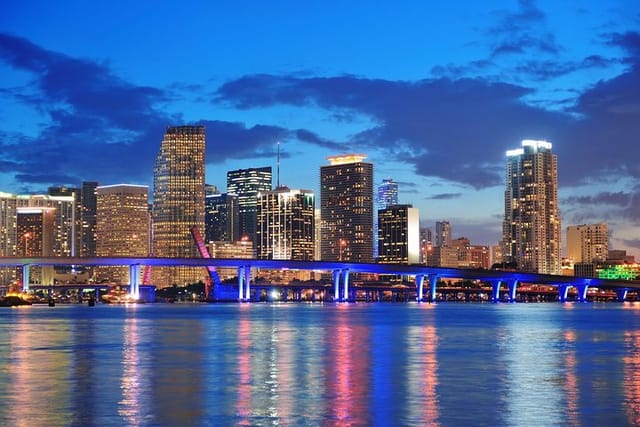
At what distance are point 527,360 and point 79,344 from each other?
28433mm

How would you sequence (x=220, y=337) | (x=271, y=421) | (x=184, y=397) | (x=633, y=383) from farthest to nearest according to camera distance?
(x=220, y=337) → (x=633, y=383) → (x=184, y=397) → (x=271, y=421)

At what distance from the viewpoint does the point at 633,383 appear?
38.9 m

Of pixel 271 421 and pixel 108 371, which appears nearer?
pixel 271 421

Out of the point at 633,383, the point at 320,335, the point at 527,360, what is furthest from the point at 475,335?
the point at 633,383

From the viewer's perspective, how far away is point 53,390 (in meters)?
35.4

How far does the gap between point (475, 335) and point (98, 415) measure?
174 ft

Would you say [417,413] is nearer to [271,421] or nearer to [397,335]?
[271,421]

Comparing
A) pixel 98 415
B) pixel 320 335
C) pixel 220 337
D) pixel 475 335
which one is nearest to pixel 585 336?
pixel 475 335

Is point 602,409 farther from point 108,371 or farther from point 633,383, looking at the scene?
point 108,371

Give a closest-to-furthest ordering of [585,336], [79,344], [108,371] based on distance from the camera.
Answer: [108,371] → [79,344] → [585,336]

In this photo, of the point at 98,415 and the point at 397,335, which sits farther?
the point at 397,335

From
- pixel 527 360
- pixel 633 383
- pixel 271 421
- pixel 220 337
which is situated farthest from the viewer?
pixel 220 337

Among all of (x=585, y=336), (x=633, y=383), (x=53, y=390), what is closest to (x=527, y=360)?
(x=633, y=383)

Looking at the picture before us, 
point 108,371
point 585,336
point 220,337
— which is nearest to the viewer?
point 108,371
